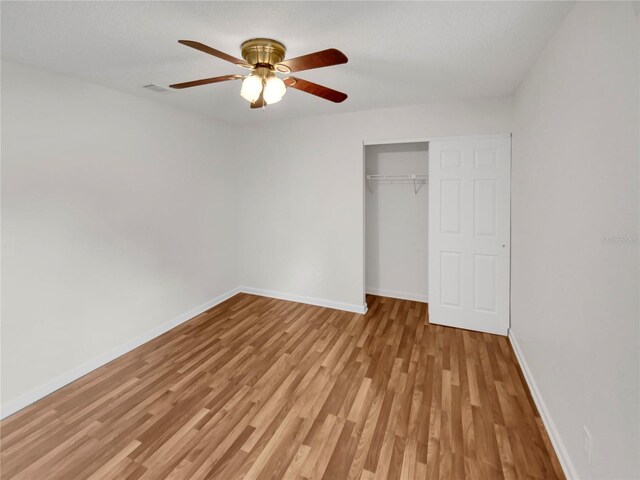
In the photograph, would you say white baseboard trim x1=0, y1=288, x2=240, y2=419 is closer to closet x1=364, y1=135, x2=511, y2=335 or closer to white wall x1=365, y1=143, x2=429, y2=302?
white wall x1=365, y1=143, x2=429, y2=302

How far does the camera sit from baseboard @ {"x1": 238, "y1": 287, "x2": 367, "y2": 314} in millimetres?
4066

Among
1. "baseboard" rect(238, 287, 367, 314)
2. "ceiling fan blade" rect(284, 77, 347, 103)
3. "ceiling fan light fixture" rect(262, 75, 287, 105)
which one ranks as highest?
"ceiling fan blade" rect(284, 77, 347, 103)

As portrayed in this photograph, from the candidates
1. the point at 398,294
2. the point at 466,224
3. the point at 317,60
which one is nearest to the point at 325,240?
the point at 398,294

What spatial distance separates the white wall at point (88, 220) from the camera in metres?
2.31

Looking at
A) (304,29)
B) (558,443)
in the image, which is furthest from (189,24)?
(558,443)

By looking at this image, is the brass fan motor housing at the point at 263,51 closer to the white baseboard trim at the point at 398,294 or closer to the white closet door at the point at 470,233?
the white closet door at the point at 470,233

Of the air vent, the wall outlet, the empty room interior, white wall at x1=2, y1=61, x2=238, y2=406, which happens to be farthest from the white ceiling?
the wall outlet

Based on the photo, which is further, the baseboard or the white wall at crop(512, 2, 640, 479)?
the baseboard

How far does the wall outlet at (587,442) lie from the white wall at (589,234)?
0.03 meters

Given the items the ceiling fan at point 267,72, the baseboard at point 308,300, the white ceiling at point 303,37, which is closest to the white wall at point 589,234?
the white ceiling at point 303,37

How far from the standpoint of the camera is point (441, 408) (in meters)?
2.26

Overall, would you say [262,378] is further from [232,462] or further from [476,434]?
[476,434]

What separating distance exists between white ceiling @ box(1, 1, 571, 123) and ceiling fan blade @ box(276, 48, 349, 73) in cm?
24

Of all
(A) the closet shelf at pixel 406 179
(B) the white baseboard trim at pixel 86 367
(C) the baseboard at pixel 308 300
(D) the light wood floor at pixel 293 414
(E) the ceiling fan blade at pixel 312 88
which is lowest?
(D) the light wood floor at pixel 293 414
